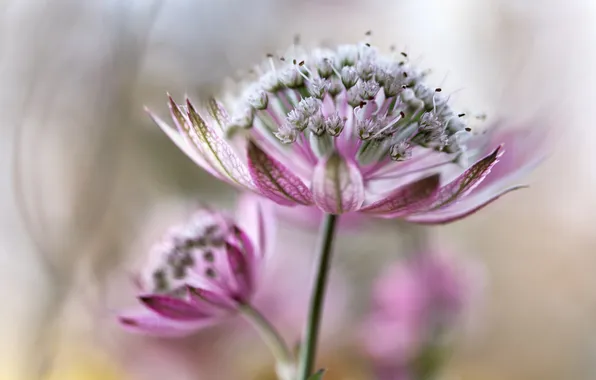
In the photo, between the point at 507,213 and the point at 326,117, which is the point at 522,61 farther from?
the point at 326,117

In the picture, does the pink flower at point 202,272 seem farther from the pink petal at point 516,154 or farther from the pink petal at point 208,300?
the pink petal at point 516,154

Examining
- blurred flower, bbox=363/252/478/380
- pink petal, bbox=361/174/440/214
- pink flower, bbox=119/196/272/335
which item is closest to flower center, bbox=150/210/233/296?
pink flower, bbox=119/196/272/335

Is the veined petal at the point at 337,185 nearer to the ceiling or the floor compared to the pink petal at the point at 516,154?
nearer to the floor

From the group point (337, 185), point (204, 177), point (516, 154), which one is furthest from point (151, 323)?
point (204, 177)

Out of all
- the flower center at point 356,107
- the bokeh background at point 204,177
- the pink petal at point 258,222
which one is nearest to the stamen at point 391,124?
the flower center at point 356,107

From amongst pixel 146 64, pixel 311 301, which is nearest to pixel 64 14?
pixel 146 64

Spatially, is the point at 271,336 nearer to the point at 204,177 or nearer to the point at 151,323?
the point at 151,323
